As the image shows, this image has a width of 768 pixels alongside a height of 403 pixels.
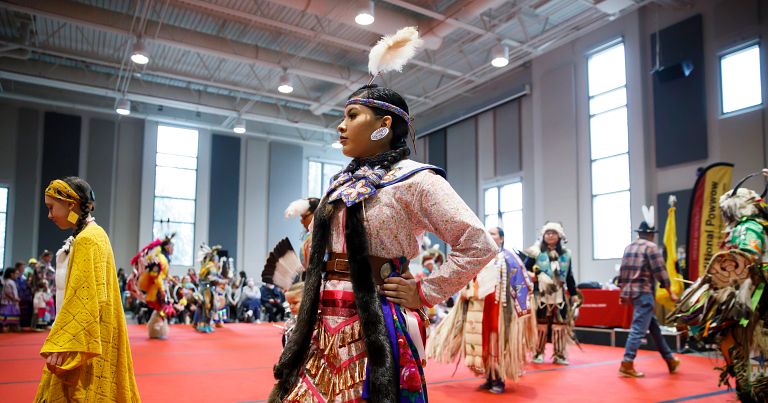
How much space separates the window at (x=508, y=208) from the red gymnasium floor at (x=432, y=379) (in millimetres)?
6723

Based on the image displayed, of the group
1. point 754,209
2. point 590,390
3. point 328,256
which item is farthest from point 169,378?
point 754,209

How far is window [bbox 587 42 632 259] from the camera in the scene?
40.2 ft

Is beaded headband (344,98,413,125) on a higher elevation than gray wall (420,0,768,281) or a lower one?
lower

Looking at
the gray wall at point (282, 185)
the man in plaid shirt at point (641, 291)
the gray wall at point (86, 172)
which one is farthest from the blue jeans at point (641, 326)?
the gray wall at point (86, 172)

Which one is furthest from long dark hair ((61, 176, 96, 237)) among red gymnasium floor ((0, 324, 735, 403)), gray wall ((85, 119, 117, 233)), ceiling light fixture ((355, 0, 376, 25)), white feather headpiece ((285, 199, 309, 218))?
gray wall ((85, 119, 117, 233))

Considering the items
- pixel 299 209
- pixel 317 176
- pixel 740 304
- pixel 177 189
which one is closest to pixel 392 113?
pixel 299 209

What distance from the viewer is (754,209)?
159 inches

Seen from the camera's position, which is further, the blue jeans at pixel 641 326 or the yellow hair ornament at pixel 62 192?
the blue jeans at pixel 641 326

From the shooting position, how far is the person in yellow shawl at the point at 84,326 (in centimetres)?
246

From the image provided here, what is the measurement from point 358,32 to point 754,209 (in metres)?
10.8

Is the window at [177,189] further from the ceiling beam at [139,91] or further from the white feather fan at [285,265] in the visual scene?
the white feather fan at [285,265]

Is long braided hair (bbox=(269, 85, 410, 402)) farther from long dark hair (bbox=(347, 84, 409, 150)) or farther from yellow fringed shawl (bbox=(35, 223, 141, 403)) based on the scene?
yellow fringed shawl (bbox=(35, 223, 141, 403))

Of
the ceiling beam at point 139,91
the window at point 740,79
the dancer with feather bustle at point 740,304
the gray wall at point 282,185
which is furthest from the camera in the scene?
the gray wall at point 282,185

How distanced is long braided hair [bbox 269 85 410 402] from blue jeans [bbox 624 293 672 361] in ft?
16.0
